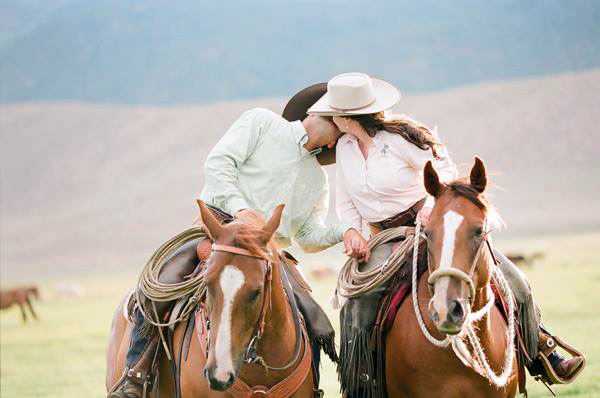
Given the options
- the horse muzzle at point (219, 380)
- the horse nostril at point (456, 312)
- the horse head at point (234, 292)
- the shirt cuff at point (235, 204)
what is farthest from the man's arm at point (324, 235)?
the horse muzzle at point (219, 380)

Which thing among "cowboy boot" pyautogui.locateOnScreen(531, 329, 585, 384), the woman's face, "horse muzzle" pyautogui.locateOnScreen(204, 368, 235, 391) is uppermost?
the woman's face

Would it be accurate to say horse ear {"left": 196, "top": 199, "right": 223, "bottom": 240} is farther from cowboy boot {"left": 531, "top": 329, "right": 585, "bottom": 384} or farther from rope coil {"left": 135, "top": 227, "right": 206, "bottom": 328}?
cowboy boot {"left": 531, "top": 329, "right": 585, "bottom": 384}

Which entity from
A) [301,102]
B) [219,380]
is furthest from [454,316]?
[301,102]

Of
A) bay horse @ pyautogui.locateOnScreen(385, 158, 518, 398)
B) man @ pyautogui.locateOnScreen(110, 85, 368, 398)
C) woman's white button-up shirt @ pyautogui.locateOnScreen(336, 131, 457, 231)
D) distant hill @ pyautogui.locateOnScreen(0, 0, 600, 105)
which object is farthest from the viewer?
distant hill @ pyautogui.locateOnScreen(0, 0, 600, 105)

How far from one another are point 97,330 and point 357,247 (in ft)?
51.5

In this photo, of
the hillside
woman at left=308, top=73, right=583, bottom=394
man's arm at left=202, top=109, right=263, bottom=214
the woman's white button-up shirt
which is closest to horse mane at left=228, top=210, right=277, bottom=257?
man's arm at left=202, top=109, right=263, bottom=214

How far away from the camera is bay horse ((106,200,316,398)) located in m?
4.59

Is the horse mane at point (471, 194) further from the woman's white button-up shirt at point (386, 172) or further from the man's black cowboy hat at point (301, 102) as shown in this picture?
the man's black cowboy hat at point (301, 102)

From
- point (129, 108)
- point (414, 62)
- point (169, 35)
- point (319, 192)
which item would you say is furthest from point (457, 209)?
point (169, 35)

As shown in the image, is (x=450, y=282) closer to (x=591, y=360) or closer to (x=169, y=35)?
(x=591, y=360)

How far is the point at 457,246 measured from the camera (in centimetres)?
499

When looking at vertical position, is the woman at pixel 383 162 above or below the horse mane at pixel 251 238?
below

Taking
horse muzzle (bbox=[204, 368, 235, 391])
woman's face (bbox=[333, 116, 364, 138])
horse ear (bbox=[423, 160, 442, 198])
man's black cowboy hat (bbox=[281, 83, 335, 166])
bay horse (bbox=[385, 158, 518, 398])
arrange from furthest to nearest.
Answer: man's black cowboy hat (bbox=[281, 83, 335, 166])
woman's face (bbox=[333, 116, 364, 138])
horse ear (bbox=[423, 160, 442, 198])
bay horse (bbox=[385, 158, 518, 398])
horse muzzle (bbox=[204, 368, 235, 391])

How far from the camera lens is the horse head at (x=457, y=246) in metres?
4.85
